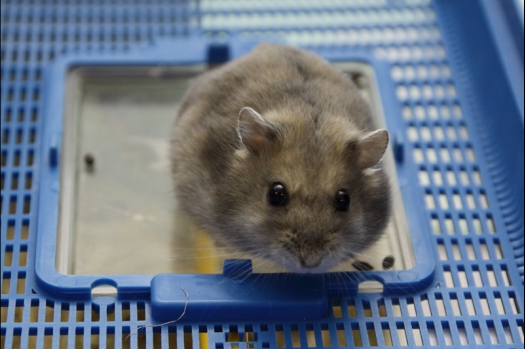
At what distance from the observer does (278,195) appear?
→ 294cm

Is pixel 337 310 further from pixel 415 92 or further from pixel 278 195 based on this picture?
pixel 415 92

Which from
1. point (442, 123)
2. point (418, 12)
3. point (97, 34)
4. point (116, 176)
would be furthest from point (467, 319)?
point (97, 34)

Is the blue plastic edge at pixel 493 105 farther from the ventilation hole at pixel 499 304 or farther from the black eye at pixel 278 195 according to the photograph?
the black eye at pixel 278 195

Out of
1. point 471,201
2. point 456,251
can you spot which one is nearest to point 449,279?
point 456,251

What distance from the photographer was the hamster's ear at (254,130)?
297 cm

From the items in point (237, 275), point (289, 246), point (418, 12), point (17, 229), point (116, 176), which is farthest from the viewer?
point (418, 12)

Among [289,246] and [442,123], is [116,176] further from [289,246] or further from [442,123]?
[442,123]

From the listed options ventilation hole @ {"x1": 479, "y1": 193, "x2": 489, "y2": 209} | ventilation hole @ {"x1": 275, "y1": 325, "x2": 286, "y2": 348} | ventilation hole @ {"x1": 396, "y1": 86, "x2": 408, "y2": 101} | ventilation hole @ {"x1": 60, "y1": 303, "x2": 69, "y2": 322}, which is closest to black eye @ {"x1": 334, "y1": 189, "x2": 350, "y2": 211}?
ventilation hole @ {"x1": 275, "y1": 325, "x2": 286, "y2": 348}

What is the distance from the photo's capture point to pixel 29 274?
10.7ft

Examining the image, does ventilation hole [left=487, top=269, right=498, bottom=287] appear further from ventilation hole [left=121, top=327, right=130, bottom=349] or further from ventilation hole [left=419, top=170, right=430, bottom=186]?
ventilation hole [left=121, top=327, right=130, bottom=349]

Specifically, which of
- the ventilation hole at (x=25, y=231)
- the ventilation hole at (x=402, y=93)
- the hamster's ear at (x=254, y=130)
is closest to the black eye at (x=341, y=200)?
the hamster's ear at (x=254, y=130)

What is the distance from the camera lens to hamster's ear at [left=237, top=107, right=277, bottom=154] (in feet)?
9.73

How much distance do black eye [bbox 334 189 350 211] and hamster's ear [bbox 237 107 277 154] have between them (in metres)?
0.35

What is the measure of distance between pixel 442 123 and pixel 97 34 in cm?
205
